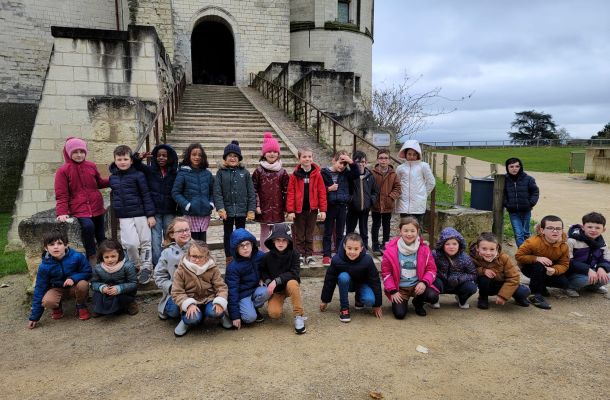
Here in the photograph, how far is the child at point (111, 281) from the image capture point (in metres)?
3.56

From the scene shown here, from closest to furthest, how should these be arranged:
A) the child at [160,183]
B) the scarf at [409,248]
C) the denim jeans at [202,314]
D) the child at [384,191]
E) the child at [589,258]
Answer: the denim jeans at [202,314] < the scarf at [409,248] < the child at [589,258] < the child at [160,183] < the child at [384,191]

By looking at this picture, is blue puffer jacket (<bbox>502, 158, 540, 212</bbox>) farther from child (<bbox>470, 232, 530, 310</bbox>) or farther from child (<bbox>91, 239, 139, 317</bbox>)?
child (<bbox>91, 239, 139, 317</bbox>)

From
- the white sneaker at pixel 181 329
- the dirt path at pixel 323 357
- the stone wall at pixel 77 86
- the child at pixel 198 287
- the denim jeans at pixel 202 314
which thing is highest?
the stone wall at pixel 77 86

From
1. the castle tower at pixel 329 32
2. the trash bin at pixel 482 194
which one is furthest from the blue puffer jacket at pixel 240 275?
the castle tower at pixel 329 32

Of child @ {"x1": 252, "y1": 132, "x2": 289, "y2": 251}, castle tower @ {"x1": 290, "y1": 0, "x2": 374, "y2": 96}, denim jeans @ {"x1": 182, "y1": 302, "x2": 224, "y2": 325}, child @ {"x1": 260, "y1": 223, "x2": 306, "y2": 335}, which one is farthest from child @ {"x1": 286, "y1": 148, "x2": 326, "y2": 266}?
castle tower @ {"x1": 290, "y1": 0, "x2": 374, "y2": 96}

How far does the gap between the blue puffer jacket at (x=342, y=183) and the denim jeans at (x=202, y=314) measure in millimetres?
1934

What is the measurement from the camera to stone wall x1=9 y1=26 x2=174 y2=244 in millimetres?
7699

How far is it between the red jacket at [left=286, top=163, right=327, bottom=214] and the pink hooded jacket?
103 centimetres

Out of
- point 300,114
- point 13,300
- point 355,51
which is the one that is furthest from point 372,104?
point 13,300

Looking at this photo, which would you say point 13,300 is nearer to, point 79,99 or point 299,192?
point 299,192

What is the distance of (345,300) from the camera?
3566mm

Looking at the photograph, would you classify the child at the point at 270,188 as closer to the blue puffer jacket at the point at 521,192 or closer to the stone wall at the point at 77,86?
the blue puffer jacket at the point at 521,192

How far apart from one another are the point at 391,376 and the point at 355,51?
66.6 ft

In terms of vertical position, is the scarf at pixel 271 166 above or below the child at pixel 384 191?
above
